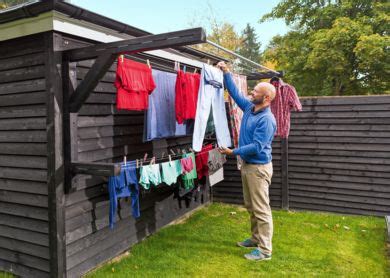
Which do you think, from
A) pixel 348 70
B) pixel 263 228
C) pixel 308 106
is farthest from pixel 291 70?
pixel 263 228

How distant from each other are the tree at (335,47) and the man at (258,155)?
446 inches

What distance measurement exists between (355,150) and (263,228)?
101 inches

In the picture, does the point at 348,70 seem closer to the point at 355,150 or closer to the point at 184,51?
the point at 355,150

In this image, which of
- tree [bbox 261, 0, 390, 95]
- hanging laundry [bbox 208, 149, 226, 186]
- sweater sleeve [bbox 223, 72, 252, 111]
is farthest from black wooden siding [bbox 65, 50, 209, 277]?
tree [bbox 261, 0, 390, 95]

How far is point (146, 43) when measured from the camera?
104 inches

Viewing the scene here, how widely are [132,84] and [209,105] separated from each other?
0.91 m

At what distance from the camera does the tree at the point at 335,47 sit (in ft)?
44.5

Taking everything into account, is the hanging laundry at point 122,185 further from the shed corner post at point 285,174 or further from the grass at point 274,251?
the shed corner post at point 285,174

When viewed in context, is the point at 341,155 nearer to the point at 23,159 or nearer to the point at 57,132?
the point at 57,132

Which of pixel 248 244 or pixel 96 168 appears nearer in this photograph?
pixel 96 168

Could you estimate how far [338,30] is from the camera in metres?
13.8

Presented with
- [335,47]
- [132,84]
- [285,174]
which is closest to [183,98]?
[132,84]

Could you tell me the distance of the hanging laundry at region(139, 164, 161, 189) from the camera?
11.4 feet

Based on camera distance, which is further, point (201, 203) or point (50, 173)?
point (201, 203)
